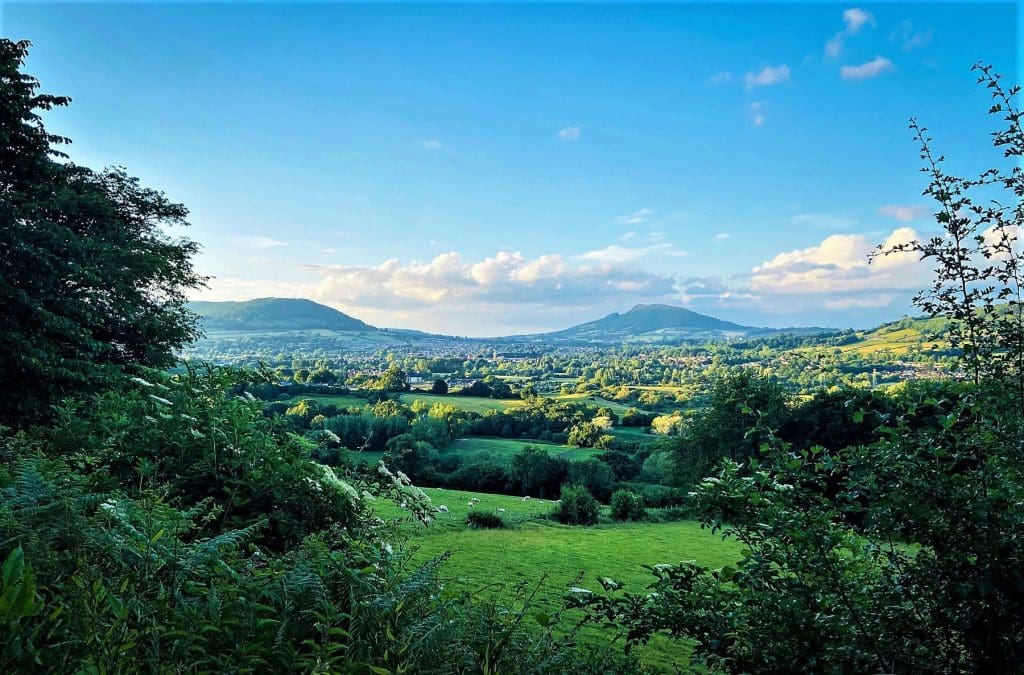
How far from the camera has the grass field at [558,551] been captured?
7.73m

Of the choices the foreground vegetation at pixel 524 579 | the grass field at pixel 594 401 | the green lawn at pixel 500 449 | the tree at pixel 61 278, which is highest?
the tree at pixel 61 278

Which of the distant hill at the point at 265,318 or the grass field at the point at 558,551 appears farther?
the distant hill at the point at 265,318

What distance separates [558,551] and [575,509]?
454 inches

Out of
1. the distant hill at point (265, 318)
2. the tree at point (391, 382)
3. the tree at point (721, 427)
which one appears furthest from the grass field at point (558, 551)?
the distant hill at point (265, 318)

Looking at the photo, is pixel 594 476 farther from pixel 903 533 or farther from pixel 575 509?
pixel 903 533

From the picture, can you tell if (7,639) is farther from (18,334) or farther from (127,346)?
(127,346)

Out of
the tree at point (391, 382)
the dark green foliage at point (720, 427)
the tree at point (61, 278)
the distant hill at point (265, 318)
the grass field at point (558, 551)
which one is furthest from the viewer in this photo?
the distant hill at point (265, 318)

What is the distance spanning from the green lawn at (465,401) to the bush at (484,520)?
48710 mm

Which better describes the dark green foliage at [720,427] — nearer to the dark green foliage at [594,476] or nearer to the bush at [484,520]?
the dark green foliage at [594,476]

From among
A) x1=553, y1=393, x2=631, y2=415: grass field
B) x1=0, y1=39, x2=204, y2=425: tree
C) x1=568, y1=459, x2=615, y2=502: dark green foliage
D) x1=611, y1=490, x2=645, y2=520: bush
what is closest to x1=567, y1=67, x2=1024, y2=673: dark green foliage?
x1=0, y1=39, x2=204, y2=425: tree

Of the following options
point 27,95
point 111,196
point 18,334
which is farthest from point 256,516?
point 111,196

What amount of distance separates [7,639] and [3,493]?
1.88m

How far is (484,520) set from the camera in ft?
72.1

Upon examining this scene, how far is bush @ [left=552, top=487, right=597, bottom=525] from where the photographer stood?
26.9 metres
